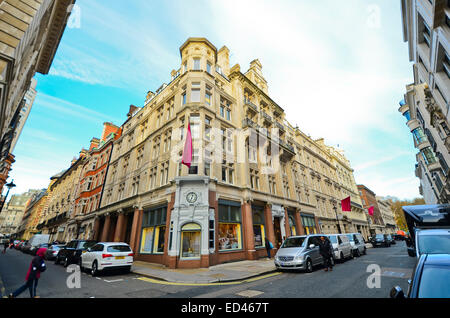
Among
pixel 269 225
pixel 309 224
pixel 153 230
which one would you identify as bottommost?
pixel 153 230

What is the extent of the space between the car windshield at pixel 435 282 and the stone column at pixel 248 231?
49.0ft

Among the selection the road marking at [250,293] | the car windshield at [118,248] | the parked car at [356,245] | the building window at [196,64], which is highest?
the building window at [196,64]

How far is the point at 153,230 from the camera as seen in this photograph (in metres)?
17.0

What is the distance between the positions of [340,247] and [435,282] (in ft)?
46.7

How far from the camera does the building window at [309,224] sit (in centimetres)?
2616

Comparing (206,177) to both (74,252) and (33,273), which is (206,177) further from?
(74,252)

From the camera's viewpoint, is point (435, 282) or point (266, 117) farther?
point (266, 117)

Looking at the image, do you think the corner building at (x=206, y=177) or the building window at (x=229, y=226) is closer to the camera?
the corner building at (x=206, y=177)

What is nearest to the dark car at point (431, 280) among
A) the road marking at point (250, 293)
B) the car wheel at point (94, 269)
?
the road marking at point (250, 293)

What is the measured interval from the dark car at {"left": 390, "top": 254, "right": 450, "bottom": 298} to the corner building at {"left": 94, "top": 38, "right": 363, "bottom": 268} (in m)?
12.3

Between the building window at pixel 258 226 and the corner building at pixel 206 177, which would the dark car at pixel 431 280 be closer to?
the corner building at pixel 206 177

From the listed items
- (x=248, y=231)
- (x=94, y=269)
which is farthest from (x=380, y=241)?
(x=94, y=269)
